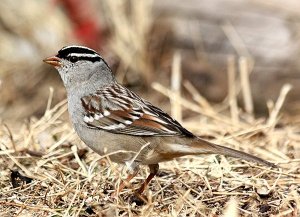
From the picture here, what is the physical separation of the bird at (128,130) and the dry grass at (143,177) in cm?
13

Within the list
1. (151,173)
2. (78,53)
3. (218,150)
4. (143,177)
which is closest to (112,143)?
(151,173)

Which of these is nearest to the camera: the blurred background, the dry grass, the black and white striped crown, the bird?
the dry grass

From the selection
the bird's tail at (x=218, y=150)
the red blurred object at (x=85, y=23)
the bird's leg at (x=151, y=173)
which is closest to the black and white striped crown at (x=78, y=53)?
the bird's leg at (x=151, y=173)

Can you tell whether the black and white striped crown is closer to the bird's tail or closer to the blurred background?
the bird's tail

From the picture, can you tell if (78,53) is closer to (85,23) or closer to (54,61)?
(54,61)

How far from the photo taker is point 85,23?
29.4 ft

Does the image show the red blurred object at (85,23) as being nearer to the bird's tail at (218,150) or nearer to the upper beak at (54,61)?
the upper beak at (54,61)

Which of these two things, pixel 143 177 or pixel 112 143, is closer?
pixel 112 143

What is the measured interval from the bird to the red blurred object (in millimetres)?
3661

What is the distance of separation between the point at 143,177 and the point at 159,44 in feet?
12.6

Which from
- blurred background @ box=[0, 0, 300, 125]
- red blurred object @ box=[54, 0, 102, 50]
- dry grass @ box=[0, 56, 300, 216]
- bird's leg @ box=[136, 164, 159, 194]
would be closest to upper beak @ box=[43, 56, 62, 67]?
dry grass @ box=[0, 56, 300, 216]

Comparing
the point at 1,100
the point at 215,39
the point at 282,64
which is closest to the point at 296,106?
the point at 282,64

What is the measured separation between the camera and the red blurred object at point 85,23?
893 cm

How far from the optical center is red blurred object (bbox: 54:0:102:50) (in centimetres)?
893
